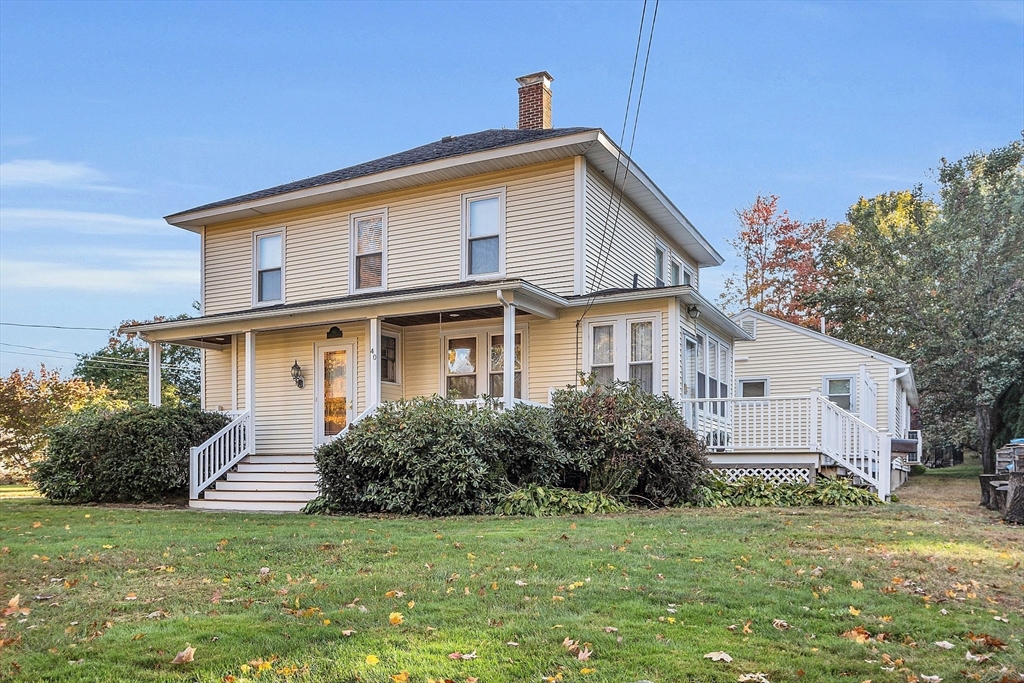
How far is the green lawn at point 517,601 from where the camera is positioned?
4258 mm

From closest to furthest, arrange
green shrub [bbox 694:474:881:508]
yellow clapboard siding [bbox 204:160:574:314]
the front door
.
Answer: green shrub [bbox 694:474:881:508] → yellow clapboard siding [bbox 204:160:574:314] → the front door

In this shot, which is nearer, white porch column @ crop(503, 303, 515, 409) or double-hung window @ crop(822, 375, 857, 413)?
white porch column @ crop(503, 303, 515, 409)

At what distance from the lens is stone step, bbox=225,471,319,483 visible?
1416cm

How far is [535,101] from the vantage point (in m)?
17.8

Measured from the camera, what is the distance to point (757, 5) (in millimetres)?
17922

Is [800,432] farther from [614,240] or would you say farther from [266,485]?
[266,485]

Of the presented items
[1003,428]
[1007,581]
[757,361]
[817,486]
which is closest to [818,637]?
[1007,581]

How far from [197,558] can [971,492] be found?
17415 millimetres

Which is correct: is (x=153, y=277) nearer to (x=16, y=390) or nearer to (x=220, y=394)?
(x=16, y=390)

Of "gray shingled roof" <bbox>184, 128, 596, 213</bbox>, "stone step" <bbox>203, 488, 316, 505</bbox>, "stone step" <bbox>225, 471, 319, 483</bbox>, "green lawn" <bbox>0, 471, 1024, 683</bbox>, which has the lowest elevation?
"stone step" <bbox>203, 488, 316, 505</bbox>

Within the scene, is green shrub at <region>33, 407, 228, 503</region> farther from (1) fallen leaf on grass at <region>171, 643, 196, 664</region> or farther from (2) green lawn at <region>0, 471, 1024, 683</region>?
(1) fallen leaf on grass at <region>171, 643, 196, 664</region>

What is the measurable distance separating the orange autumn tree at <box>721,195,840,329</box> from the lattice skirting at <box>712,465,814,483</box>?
22740 mm

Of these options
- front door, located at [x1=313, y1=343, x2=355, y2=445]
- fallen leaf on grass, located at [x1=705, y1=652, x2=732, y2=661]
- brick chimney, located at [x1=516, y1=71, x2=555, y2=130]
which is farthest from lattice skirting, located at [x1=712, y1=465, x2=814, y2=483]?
fallen leaf on grass, located at [x1=705, y1=652, x2=732, y2=661]

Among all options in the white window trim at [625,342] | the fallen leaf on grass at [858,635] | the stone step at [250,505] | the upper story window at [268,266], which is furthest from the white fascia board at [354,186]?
the fallen leaf on grass at [858,635]
